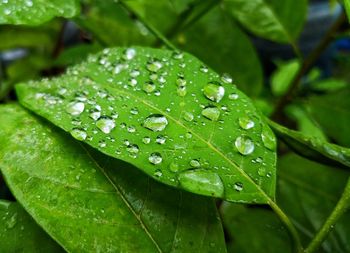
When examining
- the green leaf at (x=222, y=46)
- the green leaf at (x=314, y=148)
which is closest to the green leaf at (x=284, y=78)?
the green leaf at (x=222, y=46)

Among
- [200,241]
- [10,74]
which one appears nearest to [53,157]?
[200,241]

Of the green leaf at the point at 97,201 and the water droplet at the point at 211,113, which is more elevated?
the water droplet at the point at 211,113

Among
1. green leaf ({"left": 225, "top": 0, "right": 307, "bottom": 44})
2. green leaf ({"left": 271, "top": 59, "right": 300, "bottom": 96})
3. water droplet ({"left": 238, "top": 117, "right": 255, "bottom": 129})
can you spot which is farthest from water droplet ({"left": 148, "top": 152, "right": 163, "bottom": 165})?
green leaf ({"left": 271, "top": 59, "right": 300, "bottom": 96})

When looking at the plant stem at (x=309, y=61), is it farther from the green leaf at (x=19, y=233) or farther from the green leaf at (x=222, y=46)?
the green leaf at (x=19, y=233)

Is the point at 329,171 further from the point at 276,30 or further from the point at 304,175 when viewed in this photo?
the point at 276,30

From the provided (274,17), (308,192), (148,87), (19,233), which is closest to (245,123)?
(148,87)

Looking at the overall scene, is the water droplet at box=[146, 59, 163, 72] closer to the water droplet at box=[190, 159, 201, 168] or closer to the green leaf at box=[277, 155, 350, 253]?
the water droplet at box=[190, 159, 201, 168]

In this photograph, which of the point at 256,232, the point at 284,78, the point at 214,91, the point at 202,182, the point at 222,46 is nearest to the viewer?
the point at 202,182

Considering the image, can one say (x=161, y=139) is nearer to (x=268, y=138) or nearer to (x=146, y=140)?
(x=146, y=140)
